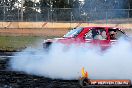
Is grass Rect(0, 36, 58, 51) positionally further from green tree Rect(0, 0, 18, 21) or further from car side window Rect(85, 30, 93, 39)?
green tree Rect(0, 0, 18, 21)

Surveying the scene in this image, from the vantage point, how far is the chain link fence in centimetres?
4122

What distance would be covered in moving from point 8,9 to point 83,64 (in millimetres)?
31738

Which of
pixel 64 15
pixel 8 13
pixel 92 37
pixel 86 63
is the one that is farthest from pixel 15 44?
pixel 64 15

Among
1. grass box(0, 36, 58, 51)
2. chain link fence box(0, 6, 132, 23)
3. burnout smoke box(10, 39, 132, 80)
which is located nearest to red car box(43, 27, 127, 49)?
burnout smoke box(10, 39, 132, 80)

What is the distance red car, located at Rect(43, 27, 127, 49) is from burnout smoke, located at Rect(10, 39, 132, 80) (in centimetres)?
121

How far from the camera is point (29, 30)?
3681 cm

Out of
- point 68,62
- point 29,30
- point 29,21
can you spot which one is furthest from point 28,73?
point 29,21

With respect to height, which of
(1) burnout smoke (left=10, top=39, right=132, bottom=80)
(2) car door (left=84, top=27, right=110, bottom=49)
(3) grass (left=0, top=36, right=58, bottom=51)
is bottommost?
(3) grass (left=0, top=36, right=58, bottom=51)

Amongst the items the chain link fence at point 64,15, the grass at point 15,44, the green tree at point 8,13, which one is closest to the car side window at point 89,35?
the grass at point 15,44

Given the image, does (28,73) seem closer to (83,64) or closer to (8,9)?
(83,64)

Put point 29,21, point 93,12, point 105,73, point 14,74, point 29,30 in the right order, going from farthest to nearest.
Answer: point 93,12
point 29,21
point 29,30
point 14,74
point 105,73

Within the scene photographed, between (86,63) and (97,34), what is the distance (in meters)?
3.56

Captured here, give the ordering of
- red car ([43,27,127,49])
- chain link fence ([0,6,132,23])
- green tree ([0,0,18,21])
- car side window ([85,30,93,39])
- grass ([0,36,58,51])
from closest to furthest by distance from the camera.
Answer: red car ([43,27,127,49]), car side window ([85,30,93,39]), grass ([0,36,58,51]), green tree ([0,0,18,21]), chain link fence ([0,6,132,23])

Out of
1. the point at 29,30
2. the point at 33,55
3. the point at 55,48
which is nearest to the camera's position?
the point at 55,48
